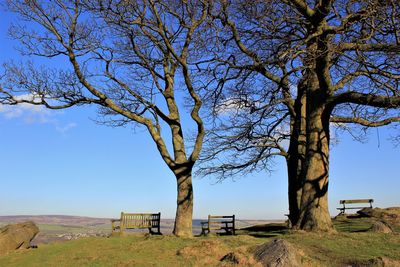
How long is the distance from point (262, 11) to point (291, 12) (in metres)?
2.04

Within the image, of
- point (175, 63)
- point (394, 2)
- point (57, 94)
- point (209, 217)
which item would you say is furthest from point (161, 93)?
point (394, 2)

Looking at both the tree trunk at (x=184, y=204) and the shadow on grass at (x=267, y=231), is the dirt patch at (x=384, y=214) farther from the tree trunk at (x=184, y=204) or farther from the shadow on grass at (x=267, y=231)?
the tree trunk at (x=184, y=204)

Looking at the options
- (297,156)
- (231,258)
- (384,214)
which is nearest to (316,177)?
(297,156)

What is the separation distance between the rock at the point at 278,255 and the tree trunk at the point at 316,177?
521 centimetres

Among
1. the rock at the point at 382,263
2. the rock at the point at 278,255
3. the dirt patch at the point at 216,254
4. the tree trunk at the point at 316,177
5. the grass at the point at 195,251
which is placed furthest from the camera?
the tree trunk at the point at 316,177

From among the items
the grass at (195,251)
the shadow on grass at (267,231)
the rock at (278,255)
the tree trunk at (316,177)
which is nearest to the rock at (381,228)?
the grass at (195,251)

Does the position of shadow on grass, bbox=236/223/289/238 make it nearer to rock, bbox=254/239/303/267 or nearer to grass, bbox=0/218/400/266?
grass, bbox=0/218/400/266

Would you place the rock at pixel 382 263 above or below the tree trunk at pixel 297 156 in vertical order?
below

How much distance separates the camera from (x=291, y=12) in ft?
55.1

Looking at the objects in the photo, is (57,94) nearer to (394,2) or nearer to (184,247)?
(184,247)

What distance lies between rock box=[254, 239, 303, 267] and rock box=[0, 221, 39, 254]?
12.1m

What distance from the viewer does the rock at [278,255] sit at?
10.4 metres

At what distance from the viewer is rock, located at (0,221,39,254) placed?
60.0 feet

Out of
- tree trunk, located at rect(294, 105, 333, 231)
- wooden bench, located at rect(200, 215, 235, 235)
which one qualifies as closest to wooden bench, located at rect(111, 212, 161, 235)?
wooden bench, located at rect(200, 215, 235, 235)
